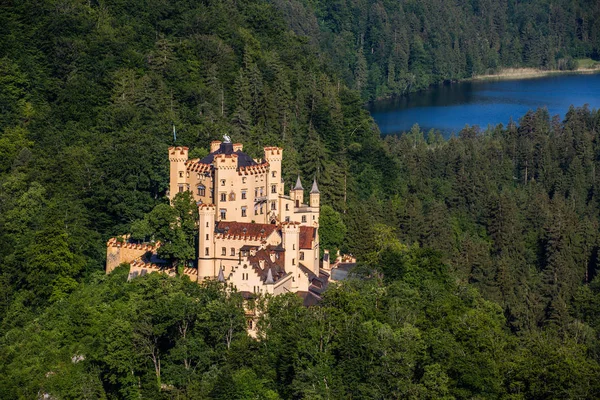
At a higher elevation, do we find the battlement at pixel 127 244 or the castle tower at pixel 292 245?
the castle tower at pixel 292 245

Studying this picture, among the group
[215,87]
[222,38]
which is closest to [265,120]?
[215,87]

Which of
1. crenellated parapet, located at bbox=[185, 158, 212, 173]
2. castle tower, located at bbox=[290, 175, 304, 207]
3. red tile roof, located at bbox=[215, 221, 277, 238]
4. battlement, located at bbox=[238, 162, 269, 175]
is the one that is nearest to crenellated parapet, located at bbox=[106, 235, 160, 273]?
red tile roof, located at bbox=[215, 221, 277, 238]

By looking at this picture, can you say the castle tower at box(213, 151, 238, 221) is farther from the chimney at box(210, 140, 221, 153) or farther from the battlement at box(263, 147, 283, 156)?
the chimney at box(210, 140, 221, 153)

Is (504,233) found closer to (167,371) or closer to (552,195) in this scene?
(552,195)

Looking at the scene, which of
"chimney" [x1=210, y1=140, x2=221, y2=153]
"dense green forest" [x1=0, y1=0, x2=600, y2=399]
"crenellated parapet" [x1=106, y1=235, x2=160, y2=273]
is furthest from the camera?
"chimney" [x1=210, y1=140, x2=221, y2=153]

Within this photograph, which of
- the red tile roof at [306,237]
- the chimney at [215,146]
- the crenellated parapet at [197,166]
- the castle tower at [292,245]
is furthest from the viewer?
the chimney at [215,146]

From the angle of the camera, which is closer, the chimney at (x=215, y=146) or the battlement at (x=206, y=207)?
the battlement at (x=206, y=207)

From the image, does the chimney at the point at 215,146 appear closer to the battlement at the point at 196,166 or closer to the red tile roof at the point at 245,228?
the battlement at the point at 196,166

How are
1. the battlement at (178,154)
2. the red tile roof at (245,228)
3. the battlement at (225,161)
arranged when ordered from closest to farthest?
the red tile roof at (245,228) < the battlement at (225,161) < the battlement at (178,154)

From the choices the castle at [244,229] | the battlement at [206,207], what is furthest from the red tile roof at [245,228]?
the battlement at [206,207]
